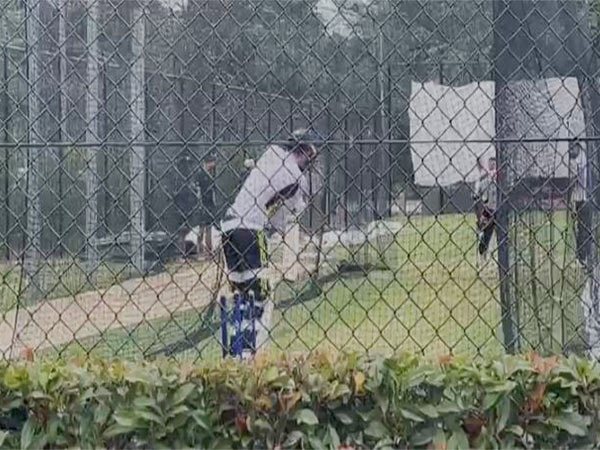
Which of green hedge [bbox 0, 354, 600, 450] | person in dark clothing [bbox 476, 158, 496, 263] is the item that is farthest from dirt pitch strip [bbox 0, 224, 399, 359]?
green hedge [bbox 0, 354, 600, 450]

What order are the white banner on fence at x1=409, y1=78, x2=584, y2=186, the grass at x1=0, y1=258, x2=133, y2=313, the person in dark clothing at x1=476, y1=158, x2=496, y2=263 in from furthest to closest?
the grass at x1=0, y1=258, x2=133, y2=313
the person in dark clothing at x1=476, y1=158, x2=496, y2=263
the white banner on fence at x1=409, y1=78, x2=584, y2=186

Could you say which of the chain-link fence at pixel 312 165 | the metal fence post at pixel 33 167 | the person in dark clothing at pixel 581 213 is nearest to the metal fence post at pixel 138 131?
the chain-link fence at pixel 312 165

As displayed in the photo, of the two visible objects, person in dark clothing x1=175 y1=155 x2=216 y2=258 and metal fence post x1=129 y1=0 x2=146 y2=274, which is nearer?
metal fence post x1=129 y1=0 x2=146 y2=274

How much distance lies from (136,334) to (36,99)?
2.49 feet

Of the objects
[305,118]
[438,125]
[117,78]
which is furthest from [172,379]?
[117,78]

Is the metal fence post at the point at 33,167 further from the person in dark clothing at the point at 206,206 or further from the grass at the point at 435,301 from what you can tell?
the person in dark clothing at the point at 206,206

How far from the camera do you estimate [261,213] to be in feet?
8.64

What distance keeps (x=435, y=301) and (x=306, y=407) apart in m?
1.25

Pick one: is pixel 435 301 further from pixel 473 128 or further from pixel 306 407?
pixel 306 407

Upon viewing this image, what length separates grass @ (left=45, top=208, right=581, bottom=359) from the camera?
2.04 m

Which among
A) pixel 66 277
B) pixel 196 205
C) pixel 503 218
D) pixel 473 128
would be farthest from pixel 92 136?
pixel 503 218

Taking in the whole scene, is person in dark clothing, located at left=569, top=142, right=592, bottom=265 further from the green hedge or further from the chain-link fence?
the green hedge

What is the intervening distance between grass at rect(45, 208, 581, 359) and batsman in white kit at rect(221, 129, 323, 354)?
9 centimetres

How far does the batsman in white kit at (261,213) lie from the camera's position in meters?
2.10
